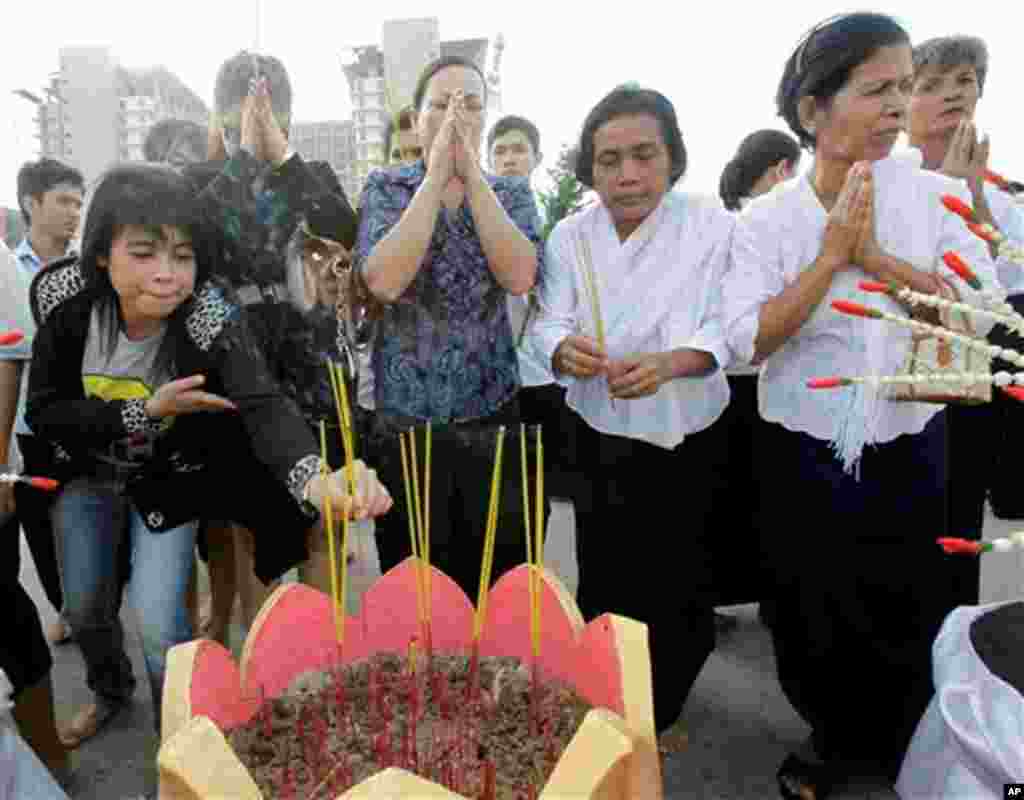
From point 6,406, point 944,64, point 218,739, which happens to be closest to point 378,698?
point 218,739

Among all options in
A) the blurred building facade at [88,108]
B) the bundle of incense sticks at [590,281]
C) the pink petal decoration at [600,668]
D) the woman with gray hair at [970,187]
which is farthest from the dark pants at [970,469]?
the blurred building facade at [88,108]

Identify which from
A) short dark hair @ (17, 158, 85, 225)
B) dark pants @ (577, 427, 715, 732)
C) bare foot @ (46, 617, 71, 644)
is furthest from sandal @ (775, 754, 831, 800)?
short dark hair @ (17, 158, 85, 225)

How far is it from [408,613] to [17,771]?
65 cm

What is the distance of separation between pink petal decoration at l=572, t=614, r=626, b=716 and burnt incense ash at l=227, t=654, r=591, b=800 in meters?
0.03

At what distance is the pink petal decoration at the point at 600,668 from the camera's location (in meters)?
0.85

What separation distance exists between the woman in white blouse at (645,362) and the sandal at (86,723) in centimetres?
129

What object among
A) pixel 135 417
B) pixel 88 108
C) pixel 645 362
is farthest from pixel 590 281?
pixel 88 108

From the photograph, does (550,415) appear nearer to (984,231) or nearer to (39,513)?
(39,513)

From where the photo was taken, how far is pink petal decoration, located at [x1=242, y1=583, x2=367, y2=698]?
0.97 m

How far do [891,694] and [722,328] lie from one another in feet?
2.71

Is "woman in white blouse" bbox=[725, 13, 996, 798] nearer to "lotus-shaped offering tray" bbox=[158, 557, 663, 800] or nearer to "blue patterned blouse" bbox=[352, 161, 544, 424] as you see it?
"blue patterned blouse" bbox=[352, 161, 544, 424]

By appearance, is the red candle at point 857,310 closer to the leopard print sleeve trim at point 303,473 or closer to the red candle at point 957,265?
the red candle at point 957,265

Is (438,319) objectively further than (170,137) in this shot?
No

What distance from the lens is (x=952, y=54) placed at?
1.89m
